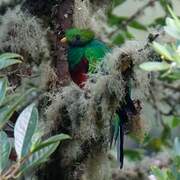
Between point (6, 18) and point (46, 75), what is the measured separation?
26 cm

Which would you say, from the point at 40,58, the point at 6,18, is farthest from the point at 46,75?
the point at 6,18

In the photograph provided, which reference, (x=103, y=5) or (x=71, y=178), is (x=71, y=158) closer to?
(x=71, y=178)

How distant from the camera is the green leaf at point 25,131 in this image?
1.02 metres

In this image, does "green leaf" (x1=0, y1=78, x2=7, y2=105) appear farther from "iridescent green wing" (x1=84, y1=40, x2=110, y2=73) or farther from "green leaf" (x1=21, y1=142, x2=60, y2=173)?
"iridescent green wing" (x1=84, y1=40, x2=110, y2=73)

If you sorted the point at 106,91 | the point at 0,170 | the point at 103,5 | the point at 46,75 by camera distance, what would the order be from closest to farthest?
the point at 0,170 < the point at 106,91 < the point at 46,75 < the point at 103,5

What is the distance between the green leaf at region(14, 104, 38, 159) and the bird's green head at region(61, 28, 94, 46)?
87cm

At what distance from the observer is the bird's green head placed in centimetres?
196

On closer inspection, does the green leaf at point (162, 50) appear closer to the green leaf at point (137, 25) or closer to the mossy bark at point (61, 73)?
the mossy bark at point (61, 73)

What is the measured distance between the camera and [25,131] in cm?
105

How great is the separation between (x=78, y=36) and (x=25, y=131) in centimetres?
108

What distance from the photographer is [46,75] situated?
1.87 metres

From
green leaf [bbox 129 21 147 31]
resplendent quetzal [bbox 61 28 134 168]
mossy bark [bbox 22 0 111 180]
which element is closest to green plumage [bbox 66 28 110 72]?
resplendent quetzal [bbox 61 28 134 168]

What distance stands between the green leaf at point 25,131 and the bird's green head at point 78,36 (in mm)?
869

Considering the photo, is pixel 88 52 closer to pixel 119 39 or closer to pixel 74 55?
pixel 74 55
